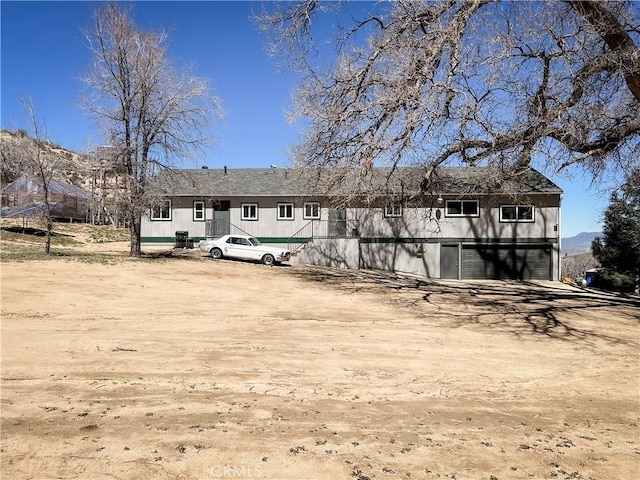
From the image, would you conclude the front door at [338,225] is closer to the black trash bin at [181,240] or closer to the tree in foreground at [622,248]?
the black trash bin at [181,240]

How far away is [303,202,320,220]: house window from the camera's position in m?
31.4

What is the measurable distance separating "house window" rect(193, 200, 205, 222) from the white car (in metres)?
3.88

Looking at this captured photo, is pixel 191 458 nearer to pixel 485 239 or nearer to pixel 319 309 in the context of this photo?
pixel 319 309

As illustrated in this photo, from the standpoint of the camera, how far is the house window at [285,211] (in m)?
31.8

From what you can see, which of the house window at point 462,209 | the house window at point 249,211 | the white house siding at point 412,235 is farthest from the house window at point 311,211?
the house window at point 462,209

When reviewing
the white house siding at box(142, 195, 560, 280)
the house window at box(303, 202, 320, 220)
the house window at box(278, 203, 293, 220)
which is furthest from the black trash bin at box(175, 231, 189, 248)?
the house window at box(303, 202, 320, 220)

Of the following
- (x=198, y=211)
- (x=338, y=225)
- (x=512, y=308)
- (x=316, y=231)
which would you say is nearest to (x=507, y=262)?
(x=338, y=225)

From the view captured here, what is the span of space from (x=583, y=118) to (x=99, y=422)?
13173 mm

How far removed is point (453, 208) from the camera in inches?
1203

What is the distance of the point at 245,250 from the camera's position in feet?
92.5

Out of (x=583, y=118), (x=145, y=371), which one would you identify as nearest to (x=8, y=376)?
(x=145, y=371)

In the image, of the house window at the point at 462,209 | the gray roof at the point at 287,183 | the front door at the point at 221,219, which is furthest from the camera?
the front door at the point at 221,219

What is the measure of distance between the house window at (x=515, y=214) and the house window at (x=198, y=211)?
18.9 metres

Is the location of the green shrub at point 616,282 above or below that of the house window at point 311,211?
below
